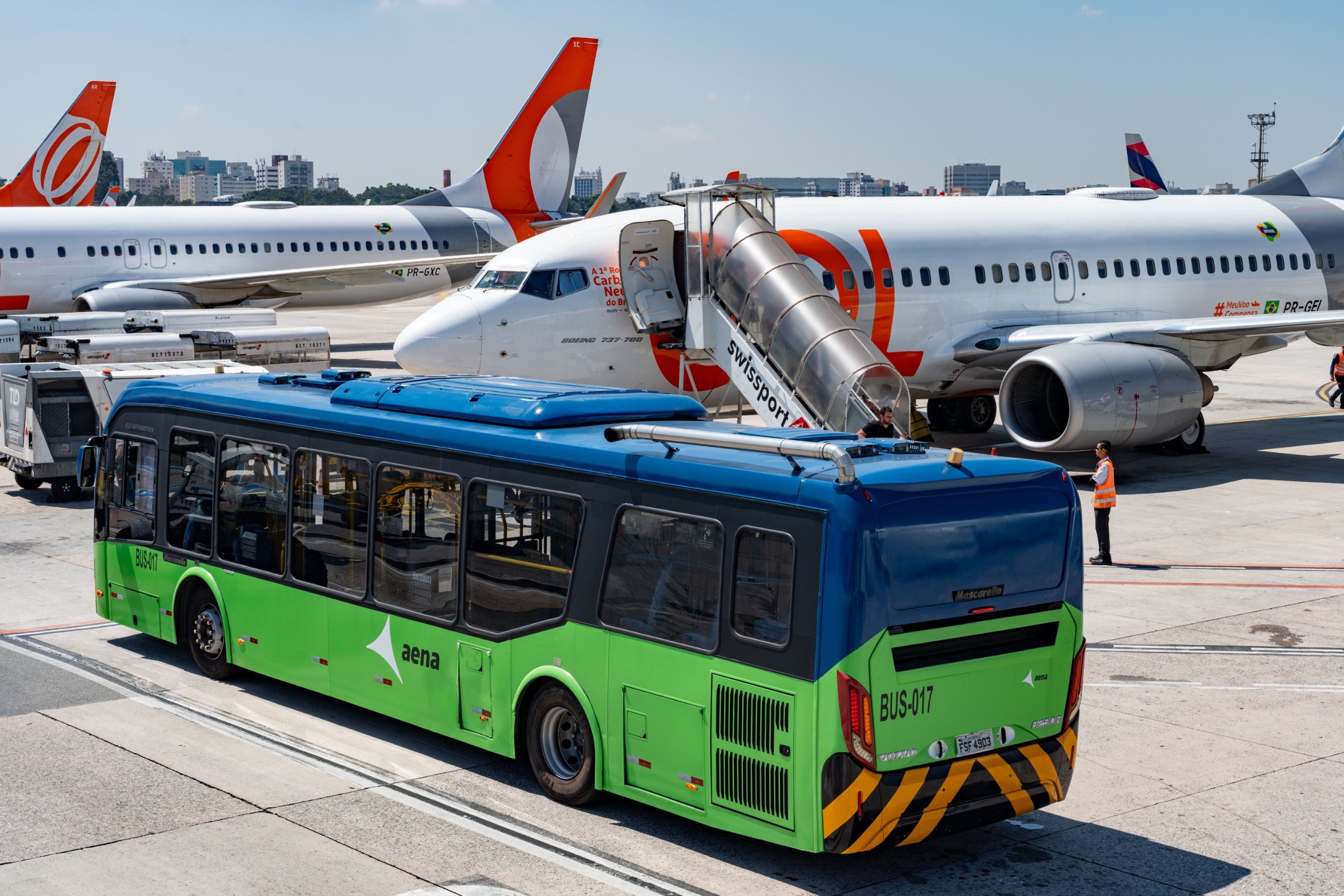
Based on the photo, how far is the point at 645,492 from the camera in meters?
9.47

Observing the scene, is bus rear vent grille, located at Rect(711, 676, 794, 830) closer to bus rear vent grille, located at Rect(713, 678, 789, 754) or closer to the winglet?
bus rear vent grille, located at Rect(713, 678, 789, 754)

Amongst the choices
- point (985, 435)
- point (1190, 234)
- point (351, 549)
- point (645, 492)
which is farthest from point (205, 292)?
point (645, 492)

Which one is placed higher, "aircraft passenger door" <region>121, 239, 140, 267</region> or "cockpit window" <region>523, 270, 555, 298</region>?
"aircraft passenger door" <region>121, 239, 140, 267</region>

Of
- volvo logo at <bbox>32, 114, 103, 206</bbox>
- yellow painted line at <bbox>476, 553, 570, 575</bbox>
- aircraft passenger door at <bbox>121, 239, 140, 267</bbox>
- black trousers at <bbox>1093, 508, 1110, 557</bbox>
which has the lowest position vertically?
black trousers at <bbox>1093, 508, 1110, 557</bbox>

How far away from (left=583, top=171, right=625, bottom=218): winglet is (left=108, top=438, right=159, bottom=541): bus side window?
19.8 meters

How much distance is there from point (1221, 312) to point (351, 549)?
74.6ft

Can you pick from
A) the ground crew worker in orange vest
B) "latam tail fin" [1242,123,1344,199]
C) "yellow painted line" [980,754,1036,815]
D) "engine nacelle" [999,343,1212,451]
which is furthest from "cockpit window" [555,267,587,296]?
A: "latam tail fin" [1242,123,1344,199]

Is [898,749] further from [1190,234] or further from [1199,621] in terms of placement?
[1190,234]

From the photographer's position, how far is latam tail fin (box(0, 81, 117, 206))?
48.7 meters

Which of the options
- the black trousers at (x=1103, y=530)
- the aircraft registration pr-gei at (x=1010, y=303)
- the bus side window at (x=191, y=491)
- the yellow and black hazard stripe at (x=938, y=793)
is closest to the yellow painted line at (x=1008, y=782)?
the yellow and black hazard stripe at (x=938, y=793)

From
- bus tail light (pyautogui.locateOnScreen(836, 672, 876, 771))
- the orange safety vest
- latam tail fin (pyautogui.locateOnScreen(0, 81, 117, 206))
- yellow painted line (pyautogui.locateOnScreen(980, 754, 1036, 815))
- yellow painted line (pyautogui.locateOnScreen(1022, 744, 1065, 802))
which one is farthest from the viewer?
latam tail fin (pyautogui.locateOnScreen(0, 81, 117, 206))

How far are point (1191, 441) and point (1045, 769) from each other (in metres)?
19.3

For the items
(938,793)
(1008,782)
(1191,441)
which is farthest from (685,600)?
(1191,441)

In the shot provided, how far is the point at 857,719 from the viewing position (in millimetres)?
8273
